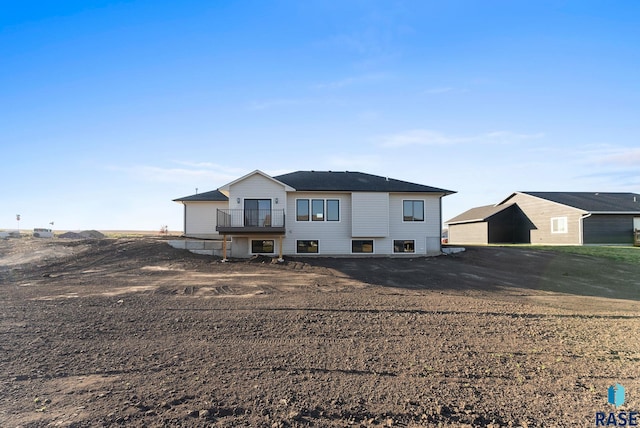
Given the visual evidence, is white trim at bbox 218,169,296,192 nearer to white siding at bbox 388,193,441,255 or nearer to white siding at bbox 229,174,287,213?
white siding at bbox 229,174,287,213

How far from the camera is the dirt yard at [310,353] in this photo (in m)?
4.71

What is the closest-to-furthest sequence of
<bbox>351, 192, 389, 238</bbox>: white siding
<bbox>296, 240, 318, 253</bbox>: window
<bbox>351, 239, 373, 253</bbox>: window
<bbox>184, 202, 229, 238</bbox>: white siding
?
<bbox>351, 192, 389, 238</bbox>: white siding < <bbox>296, 240, 318, 253</bbox>: window < <bbox>351, 239, 373, 253</bbox>: window < <bbox>184, 202, 229, 238</bbox>: white siding

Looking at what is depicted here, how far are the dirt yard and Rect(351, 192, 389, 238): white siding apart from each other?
8.32 meters

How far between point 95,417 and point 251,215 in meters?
18.0

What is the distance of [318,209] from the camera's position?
23.3m

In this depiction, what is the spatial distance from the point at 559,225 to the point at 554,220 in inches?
24.7

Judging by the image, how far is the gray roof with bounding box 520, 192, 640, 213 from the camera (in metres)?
30.2

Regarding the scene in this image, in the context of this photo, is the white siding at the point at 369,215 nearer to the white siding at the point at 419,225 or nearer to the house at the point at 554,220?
the white siding at the point at 419,225

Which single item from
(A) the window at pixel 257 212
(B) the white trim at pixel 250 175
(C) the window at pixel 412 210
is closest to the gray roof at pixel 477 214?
(C) the window at pixel 412 210

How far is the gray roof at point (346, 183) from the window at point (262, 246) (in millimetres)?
3620

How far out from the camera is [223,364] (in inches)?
240

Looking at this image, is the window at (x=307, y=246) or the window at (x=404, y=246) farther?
the window at (x=404, y=246)

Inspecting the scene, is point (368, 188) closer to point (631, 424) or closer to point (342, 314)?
point (342, 314)

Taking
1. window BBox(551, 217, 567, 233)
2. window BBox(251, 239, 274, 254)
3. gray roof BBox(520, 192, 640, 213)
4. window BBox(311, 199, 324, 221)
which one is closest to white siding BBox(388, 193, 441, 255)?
window BBox(311, 199, 324, 221)
